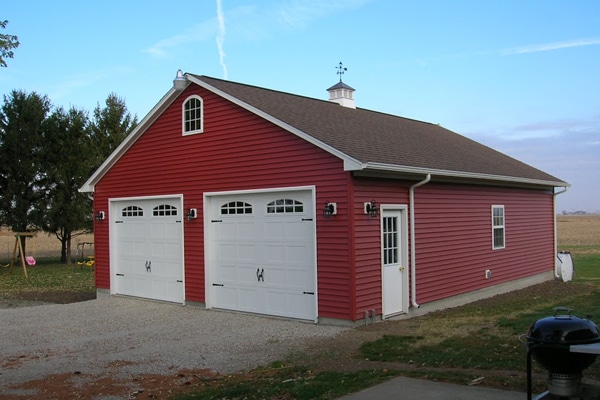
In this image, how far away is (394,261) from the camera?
37.4 feet

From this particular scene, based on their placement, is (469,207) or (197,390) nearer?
(197,390)

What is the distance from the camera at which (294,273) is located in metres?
11.2

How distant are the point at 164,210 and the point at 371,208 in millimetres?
5575

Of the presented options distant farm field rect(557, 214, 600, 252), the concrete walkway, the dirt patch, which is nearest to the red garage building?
the dirt patch

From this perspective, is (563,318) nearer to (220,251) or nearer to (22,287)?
(220,251)

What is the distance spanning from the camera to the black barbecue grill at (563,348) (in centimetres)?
460

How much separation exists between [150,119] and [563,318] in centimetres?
1123

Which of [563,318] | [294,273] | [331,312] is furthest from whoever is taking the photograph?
[294,273]

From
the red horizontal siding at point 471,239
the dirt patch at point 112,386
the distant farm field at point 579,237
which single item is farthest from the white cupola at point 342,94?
the distant farm field at point 579,237

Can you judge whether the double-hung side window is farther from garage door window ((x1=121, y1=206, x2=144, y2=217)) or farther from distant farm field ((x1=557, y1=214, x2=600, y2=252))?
distant farm field ((x1=557, y1=214, x2=600, y2=252))

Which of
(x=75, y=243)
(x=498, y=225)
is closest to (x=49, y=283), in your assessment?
(x=498, y=225)

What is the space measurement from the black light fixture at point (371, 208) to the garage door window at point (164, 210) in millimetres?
5120

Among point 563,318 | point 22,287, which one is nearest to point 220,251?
point 563,318

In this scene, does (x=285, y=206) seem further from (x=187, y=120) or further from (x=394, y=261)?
(x=187, y=120)
